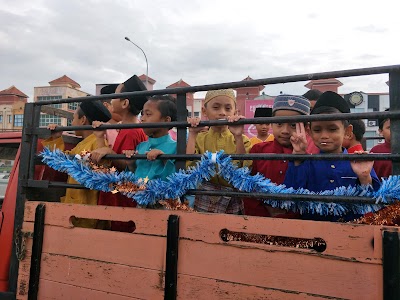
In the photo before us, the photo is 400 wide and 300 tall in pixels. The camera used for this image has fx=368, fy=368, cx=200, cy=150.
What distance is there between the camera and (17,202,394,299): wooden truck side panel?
1.33 metres

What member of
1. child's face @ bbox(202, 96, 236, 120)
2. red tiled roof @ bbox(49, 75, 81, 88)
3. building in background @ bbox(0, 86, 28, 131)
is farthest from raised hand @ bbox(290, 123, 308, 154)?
red tiled roof @ bbox(49, 75, 81, 88)

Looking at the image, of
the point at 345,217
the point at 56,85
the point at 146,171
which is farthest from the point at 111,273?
the point at 56,85

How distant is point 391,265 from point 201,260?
0.73m

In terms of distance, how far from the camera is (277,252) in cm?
144

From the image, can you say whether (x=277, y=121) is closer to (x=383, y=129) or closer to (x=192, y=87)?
(x=192, y=87)

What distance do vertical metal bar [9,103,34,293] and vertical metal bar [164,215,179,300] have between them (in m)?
0.97

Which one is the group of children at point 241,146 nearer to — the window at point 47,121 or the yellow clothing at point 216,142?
the yellow clothing at point 216,142

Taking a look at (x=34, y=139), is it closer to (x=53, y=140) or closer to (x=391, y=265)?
(x=53, y=140)

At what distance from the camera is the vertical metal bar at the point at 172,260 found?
1.59 m

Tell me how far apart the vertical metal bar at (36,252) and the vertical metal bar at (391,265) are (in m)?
1.65

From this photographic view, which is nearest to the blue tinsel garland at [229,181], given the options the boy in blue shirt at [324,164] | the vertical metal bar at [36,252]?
the boy in blue shirt at [324,164]

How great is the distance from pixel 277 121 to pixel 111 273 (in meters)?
1.06

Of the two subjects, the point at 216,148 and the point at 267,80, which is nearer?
the point at 267,80

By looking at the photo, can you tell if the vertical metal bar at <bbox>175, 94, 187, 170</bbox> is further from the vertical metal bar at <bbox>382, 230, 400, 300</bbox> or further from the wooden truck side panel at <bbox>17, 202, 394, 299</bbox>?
the vertical metal bar at <bbox>382, 230, 400, 300</bbox>
